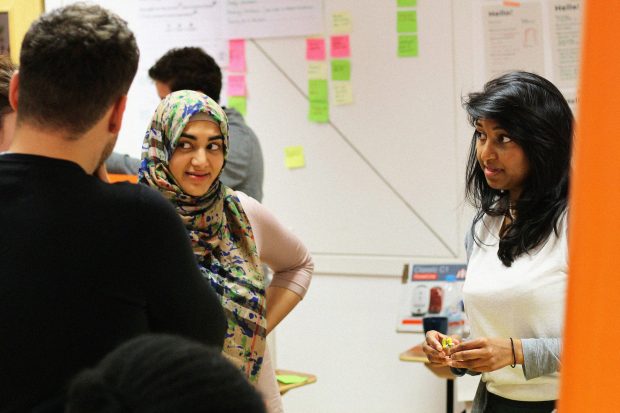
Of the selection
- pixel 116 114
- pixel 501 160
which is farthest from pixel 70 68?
pixel 501 160

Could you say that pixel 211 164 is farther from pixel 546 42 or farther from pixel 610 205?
pixel 546 42

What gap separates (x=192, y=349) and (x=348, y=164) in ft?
12.7

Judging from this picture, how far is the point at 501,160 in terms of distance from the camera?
217 centimetres

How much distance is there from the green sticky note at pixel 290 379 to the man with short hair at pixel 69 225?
7.54 feet

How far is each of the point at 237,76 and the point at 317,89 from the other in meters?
0.49

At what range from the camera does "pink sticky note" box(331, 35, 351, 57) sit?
4676 millimetres

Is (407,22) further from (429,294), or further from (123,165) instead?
(123,165)

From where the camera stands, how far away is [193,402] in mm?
840

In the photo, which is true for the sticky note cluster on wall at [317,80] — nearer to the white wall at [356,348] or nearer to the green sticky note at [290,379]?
the white wall at [356,348]

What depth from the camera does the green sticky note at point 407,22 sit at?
451 cm

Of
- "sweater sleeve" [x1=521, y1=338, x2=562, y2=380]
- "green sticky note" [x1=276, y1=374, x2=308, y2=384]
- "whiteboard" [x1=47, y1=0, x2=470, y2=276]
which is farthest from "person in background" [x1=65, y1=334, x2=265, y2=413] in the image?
"whiteboard" [x1=47, y1=0, x2=470, y2=276]

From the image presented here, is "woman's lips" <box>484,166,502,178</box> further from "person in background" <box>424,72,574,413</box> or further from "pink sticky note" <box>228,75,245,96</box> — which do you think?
"pink sticky note" <box>228,75,245,96</box>

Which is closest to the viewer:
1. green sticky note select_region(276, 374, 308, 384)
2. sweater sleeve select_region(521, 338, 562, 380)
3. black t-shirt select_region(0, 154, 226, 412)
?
black t-shirt select_region(0, 154, 226, 412)

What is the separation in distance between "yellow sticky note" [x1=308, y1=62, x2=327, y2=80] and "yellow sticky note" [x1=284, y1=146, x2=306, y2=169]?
39cm
